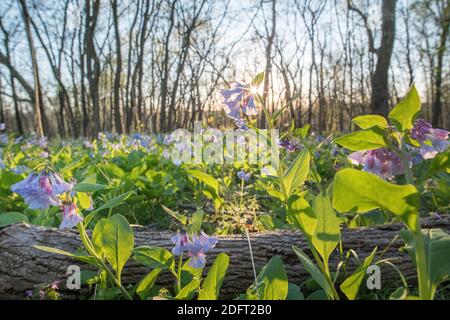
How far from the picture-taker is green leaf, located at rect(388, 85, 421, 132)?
74 cm

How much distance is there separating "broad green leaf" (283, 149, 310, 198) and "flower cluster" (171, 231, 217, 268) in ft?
0.94

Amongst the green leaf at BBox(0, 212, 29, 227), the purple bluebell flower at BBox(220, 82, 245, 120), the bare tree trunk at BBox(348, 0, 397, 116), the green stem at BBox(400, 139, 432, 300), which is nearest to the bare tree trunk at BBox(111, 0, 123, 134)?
the bare tree trunk at BBox(348, 0, 397, 116)

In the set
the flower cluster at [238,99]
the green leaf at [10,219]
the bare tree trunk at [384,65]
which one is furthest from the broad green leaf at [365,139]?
the bare tree trunk at [384,65]

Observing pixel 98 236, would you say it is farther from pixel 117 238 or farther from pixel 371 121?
pixel 371 121

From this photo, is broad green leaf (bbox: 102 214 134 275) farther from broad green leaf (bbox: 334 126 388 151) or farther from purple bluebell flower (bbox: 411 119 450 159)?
purple bluebell flower (bbox: 411 119 450 159)

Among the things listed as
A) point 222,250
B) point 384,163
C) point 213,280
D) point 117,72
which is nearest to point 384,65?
point 222,250

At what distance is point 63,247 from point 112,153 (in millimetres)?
3639

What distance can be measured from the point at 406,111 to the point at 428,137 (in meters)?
0.15

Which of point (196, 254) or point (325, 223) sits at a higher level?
point (325, 223)

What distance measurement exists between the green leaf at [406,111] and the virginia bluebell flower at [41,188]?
31.5 inches

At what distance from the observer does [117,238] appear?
1.04m
